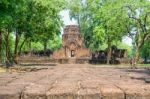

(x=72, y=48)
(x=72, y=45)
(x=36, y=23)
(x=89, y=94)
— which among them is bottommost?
(x=89, y=94)

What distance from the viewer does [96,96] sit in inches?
170

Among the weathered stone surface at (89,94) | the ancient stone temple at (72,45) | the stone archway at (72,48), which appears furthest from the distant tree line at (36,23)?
the weathered stone surface at (89,94)

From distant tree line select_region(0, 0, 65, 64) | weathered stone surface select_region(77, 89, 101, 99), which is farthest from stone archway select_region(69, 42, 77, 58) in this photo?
weathered stone surface select_region(77, 89, 101, 99)

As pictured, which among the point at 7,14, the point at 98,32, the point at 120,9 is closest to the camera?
the point at 7,14

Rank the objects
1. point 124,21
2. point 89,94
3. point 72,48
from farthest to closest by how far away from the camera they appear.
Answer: point 72,48 < point 124,21 < point 89,94

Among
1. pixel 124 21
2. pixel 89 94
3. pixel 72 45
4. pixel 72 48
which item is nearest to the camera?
pixel 89 94

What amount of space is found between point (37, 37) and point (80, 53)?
2528cm

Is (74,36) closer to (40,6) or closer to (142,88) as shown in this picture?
(40,6)

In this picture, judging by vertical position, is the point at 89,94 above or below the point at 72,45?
below

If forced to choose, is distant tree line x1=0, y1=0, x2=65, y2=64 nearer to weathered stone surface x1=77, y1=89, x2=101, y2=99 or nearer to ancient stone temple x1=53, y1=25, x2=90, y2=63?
ancient stone temple x1=53, y1=25, x2=90, y2=63

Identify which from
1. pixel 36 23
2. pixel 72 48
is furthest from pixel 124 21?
pixel 72 48

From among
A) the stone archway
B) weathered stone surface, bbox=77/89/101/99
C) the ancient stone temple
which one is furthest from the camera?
the stone archway

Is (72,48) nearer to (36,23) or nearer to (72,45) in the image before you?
(72,45)

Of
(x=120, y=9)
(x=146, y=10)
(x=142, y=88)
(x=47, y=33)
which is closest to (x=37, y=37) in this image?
(x=47, y=33)
